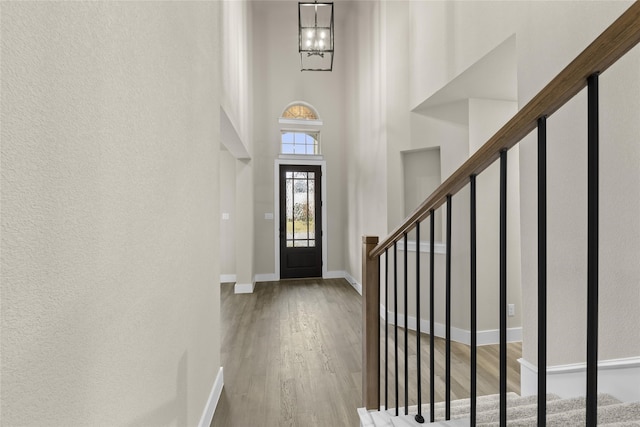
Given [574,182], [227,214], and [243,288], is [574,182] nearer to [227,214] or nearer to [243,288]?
[243,288]

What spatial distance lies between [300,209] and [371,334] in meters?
4.35

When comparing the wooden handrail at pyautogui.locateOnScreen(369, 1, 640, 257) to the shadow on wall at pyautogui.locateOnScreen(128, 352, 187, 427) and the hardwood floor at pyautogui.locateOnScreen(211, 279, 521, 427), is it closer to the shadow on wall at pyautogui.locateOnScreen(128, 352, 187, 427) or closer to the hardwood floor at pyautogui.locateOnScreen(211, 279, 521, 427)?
the shadow on wall at pyautogui.locateOnScreen(128, 352, 187, 427)

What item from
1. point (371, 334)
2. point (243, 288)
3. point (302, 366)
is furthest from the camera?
point (243, 288)

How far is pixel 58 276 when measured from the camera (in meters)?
0.64

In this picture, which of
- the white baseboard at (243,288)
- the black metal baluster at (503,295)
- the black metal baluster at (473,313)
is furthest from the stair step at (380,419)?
the white baseboard at (243,288)

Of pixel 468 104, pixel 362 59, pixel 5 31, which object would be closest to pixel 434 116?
pixel 468 104

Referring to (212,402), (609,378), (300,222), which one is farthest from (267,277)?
(609,378)

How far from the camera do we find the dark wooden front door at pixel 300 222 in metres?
5.94

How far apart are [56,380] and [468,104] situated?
360cm

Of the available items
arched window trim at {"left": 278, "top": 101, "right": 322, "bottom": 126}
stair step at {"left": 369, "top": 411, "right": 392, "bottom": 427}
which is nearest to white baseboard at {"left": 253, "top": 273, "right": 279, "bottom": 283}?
arched window trim at {"left": 278, "top": 101, "right": 322, "bottom": 126}

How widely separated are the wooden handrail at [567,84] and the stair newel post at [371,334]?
2.91ft

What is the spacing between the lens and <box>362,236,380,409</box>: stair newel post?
1.83 metres

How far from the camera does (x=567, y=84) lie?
0.69m

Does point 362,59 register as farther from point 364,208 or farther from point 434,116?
point 364,208
